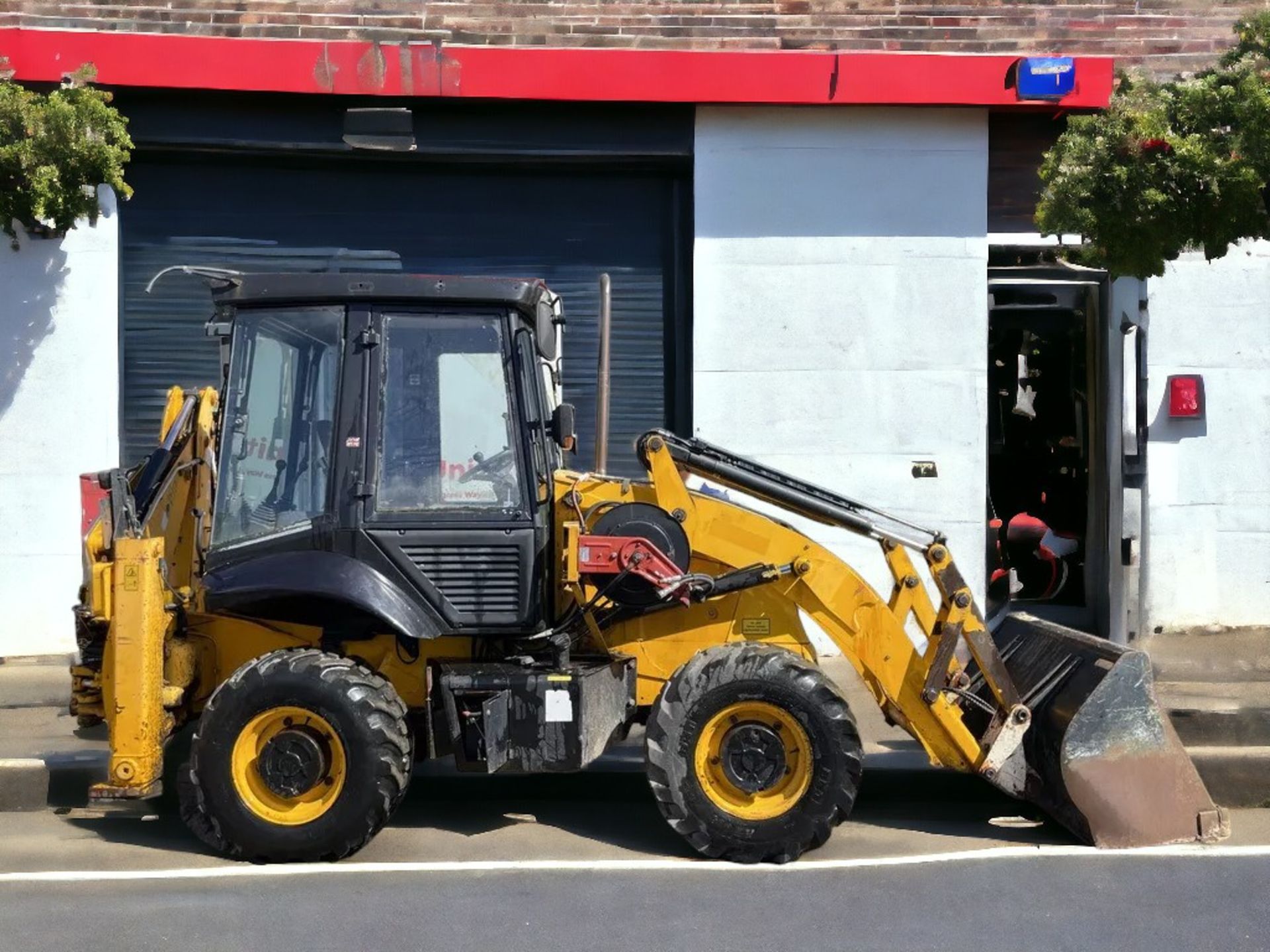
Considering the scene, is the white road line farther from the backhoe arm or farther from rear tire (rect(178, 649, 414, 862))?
the backhoe arm

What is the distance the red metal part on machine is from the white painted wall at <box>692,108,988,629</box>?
4.71m

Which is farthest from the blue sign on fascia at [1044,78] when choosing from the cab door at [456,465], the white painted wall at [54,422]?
the white painted wall at [54,422]

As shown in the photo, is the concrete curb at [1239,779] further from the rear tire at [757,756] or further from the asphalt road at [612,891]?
the rear tire at [757,756]

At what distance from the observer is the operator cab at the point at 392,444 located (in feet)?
23.7

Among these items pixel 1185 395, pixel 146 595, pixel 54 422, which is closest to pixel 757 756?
pixel 146 595

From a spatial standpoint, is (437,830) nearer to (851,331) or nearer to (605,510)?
(605,510)

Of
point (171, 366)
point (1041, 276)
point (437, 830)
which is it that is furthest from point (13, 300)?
point (1041, 276)

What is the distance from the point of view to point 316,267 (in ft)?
39.0

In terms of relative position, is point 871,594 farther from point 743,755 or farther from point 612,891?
point 612,891

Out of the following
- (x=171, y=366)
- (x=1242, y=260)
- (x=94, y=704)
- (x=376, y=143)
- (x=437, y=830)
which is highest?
(x=376, y=143)

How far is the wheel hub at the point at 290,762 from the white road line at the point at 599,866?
327 millimetres

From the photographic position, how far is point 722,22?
39.1ft

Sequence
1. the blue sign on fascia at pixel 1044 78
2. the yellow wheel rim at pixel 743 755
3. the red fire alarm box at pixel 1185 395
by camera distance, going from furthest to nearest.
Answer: the red fire alarm box at pixel 1185 395 < the blue sign on fascia at pixel 1044 78 < the yellow wheel rim at pixel 743 755

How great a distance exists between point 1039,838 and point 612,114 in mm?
6300
